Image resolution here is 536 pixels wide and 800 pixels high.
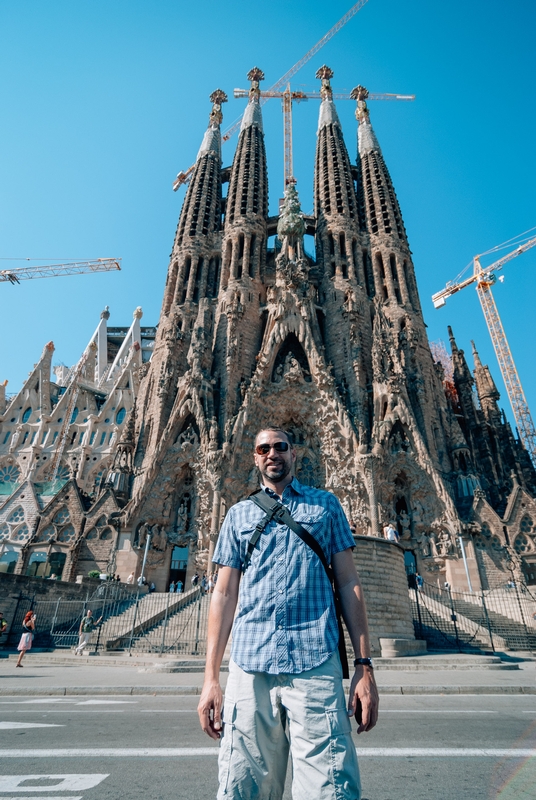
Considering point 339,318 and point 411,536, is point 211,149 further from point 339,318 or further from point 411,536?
point 411,536

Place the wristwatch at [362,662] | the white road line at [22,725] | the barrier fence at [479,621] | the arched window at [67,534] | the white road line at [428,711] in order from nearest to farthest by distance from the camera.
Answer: the wristwatch at [362,662] → the white road line at [22,725] → the white road line at [428,711] → the barrier fence at [479,621] → the arched window at [67,534]

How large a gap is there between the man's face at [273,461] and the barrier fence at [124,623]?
39.2ft

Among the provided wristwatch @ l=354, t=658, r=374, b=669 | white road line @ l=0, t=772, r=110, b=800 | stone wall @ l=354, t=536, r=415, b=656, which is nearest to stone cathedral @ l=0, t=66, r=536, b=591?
stone wall @ l=354, t=536, r=415, b=656

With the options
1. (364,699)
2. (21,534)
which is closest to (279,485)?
(364,699)

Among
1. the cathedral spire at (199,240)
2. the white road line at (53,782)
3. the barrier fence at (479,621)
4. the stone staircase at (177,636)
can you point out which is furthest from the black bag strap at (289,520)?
the cathedral spire at (199,240)

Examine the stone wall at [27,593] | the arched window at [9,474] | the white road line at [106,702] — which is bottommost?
the white road line at [106,702]

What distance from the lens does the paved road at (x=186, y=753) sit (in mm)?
2732

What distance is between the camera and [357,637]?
1913 millimetres

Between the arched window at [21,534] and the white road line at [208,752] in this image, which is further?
the arched window at [21,534]

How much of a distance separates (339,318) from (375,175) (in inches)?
601

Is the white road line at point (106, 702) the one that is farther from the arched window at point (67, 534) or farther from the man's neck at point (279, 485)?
the arched window at point (67, 534)

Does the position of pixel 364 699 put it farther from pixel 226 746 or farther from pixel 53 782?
pixel 53 782

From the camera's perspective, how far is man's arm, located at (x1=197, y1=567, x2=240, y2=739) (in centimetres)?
181

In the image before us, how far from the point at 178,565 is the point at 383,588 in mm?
13454
